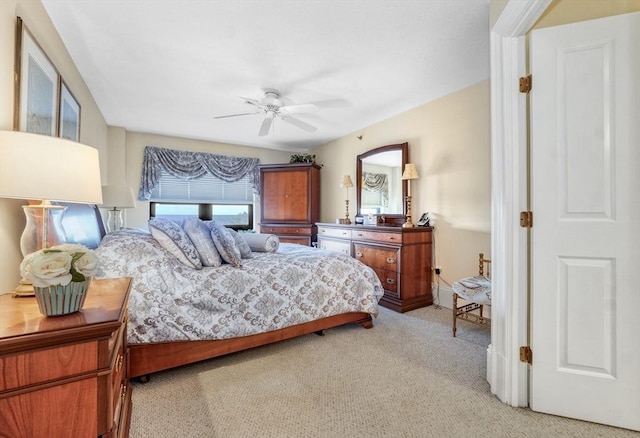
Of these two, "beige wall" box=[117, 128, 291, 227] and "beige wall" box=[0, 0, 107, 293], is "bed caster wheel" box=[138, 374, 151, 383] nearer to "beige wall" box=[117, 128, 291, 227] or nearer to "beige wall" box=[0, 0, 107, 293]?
"beige wall" box=[0, 0, 107, 293]

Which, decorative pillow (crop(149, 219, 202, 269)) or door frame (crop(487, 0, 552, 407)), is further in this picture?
decorative pillow (crop(149, 219, 202, 269))

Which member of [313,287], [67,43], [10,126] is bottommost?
[313,287]

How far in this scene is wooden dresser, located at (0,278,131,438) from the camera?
2.47ft

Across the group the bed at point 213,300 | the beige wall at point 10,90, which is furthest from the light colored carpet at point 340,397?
the beige wall at point 10,90

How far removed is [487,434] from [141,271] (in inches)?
83.0

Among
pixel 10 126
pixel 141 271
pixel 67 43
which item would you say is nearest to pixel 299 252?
pixel 141 271

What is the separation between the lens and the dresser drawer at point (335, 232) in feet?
13.3

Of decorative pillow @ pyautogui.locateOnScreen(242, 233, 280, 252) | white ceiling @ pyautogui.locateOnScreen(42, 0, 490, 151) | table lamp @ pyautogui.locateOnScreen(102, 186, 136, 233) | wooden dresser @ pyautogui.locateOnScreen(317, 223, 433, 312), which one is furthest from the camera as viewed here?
wooden dresser @ pyautogui.locateOnScreen(317, 223, 433, 312)

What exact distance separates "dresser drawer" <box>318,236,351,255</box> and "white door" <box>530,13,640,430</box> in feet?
8.43

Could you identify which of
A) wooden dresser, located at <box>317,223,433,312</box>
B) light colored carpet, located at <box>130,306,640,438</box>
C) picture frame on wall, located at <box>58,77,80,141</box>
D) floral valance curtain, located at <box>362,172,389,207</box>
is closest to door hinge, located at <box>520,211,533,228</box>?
light colored carpet, located at <box>130,306,640,438</box>

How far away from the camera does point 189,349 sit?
1901 millimetres

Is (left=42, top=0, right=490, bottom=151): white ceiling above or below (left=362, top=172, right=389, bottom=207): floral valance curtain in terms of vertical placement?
above

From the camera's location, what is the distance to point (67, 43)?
2.24m

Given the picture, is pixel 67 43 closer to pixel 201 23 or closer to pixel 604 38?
pixel 201 23
